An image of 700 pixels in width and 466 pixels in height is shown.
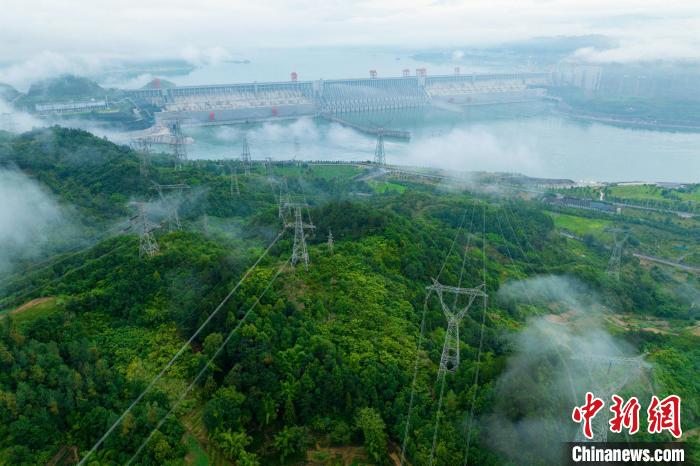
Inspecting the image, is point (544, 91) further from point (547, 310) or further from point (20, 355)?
point (20, 355)

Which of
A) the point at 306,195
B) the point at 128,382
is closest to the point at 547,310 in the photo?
the point at 128,382

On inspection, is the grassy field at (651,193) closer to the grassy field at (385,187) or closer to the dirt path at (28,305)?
the grassy field at (385,187)

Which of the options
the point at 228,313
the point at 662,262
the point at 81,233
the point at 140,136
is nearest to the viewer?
the point at 228,313

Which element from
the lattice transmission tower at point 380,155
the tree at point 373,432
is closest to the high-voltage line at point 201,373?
the tree at point 373,432

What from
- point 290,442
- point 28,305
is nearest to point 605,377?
point 290,442

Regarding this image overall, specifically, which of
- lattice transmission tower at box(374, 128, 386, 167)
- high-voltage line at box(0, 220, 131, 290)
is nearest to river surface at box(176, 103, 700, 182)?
lattice transmission tower at box(374, 128, 386, 167)

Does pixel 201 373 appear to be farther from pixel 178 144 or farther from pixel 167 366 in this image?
pixel 178 144
